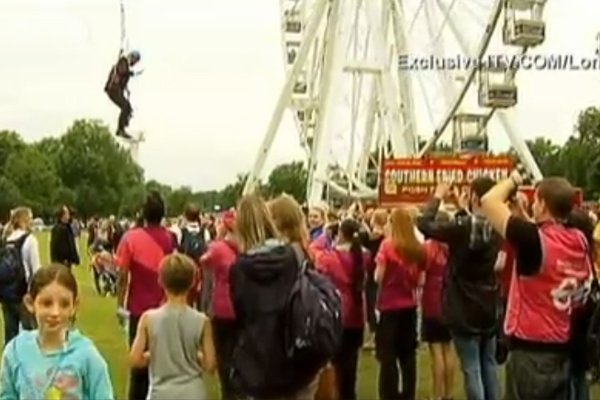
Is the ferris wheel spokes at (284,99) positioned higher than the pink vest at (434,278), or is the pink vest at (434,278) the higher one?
the ferris wheel spokes at (284,99)

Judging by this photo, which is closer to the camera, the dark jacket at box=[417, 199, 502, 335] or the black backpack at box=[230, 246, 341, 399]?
the black backpack at box=[230, 246, 341, 399]

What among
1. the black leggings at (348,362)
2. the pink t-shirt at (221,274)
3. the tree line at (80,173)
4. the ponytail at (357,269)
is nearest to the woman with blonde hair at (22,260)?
the pink t-shirt at (221,274)

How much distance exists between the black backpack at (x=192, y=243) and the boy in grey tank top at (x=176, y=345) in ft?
27.4

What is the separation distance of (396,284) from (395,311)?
0.79ft

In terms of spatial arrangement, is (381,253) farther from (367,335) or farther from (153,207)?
(367,335)

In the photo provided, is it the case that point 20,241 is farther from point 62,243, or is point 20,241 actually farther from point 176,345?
point 176,345

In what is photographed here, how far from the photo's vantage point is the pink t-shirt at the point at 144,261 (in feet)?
35.4

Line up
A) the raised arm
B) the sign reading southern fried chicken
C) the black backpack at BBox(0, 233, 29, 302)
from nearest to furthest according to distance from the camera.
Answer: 1. the raised arm
2. the black backpack at BBox(0, 233, 29, 302)
3. the sign reading southern fried chicken

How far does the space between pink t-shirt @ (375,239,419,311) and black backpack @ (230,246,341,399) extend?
4.90 metres

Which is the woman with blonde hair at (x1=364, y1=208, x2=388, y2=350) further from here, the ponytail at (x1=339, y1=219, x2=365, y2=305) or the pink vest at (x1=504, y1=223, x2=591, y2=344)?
the pink vest at (x1=504, y1=223, x2=591, y2=344)

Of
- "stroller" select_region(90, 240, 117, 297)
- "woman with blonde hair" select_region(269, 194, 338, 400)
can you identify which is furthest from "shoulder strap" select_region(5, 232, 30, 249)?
"stroller" select_region(90, 240, 117, 297)

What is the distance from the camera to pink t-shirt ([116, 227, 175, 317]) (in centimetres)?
1079

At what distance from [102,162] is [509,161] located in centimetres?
12327

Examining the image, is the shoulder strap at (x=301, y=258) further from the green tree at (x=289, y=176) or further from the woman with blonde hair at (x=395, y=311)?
the green tree at (x=289, y=176)
